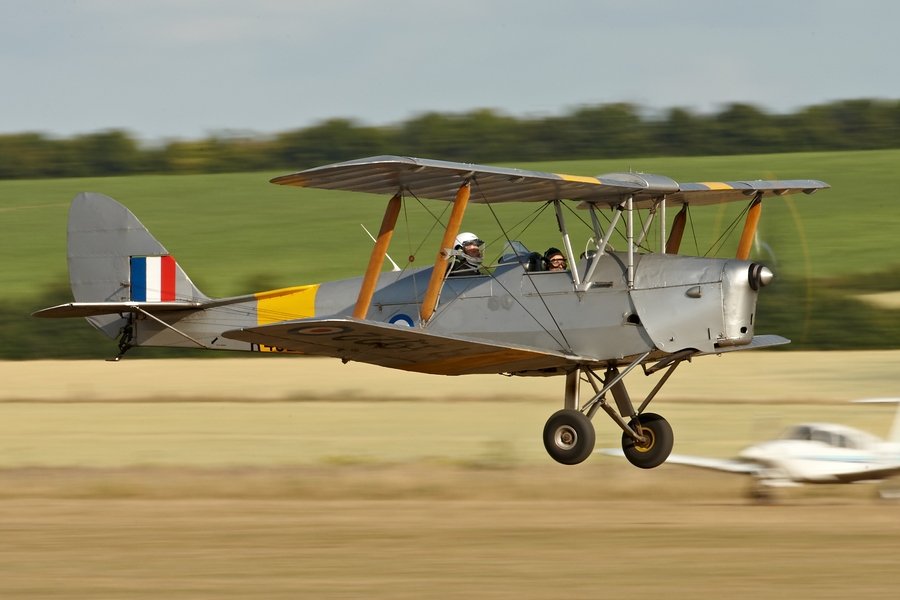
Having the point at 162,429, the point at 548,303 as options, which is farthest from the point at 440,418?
the point at 548,303

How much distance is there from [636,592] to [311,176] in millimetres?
4861

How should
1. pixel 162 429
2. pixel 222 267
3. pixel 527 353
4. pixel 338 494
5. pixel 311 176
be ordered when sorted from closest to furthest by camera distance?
1. pixel 311 176
2. pixel 527 353
3. pixel 338 494
4. pixel 162 429
5. pixel 222 267

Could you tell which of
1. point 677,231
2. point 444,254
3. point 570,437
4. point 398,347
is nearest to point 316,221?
point 677,231

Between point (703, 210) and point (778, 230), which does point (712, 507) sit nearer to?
point (778, 230)

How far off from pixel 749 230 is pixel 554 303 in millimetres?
2551

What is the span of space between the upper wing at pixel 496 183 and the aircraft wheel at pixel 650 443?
2.40 m

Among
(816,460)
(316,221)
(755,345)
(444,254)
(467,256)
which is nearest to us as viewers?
(444,254)

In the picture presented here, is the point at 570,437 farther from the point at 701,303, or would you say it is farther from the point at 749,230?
the point at 749,230

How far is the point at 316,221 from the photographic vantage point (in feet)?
153

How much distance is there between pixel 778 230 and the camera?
50.6ft

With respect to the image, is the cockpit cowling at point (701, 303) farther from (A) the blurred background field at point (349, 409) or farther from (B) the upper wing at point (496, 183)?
(A) the blurred background field at point (349, 409)

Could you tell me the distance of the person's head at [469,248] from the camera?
15422 mm

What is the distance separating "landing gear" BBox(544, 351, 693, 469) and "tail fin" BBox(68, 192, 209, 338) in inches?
204

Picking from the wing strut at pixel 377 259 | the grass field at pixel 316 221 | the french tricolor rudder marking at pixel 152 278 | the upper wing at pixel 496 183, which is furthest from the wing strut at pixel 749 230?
the grass field at pixel 316 221
